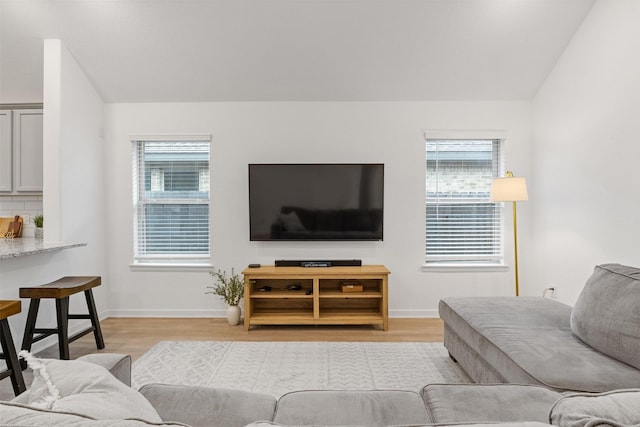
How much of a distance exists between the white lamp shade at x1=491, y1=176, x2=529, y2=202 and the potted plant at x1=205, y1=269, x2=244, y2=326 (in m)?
2.78

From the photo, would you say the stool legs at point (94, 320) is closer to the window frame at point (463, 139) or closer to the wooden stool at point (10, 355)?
the wooden stool at point (10, 355)

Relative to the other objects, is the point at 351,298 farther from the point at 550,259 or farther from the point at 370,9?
the point at 370,9

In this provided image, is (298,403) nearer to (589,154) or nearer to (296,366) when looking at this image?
(296,366)

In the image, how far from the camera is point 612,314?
201 cm

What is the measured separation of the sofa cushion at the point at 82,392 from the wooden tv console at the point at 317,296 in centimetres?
297

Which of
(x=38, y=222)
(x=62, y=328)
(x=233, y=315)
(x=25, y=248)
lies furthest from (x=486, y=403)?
(x=38, y=222)

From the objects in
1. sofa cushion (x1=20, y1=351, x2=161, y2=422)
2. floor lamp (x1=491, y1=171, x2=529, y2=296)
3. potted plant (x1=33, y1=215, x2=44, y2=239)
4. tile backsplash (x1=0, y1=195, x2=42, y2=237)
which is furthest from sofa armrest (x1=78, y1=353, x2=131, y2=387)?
tile backsplash (x1=0, y1=195, x2=42, y2=237)

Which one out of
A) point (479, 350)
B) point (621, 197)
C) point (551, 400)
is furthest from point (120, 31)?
point (621, 197)

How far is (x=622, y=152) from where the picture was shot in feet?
10.1

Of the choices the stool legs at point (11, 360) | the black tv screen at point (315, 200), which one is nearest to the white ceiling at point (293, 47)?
the black tv screen at point (315, 200)

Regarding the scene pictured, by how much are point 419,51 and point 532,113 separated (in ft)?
5.22

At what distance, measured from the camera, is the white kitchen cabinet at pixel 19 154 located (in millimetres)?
4199

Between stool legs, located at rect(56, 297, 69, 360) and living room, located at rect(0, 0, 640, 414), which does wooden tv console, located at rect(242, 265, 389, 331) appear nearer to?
living room, located at rect(0, 0, 640, 414)

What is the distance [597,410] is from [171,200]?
4.42 meters
